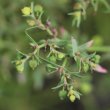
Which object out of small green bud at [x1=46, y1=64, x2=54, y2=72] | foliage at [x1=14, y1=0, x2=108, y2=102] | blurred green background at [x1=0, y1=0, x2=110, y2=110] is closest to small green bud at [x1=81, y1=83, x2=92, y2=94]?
blurred green background at [x1=0, y1=0, x2=110, y2=110]

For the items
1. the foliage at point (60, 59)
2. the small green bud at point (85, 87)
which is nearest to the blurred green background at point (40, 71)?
the small green bud at point (85, 87)

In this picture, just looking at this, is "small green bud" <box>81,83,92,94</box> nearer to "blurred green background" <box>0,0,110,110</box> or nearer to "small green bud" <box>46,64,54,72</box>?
"blurred green background" <box>0,0,110,110</box>

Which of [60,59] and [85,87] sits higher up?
[60,59]

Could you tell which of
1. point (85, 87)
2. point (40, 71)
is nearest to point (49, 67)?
point (40, 71)

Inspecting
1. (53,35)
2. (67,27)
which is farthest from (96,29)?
(53,35)

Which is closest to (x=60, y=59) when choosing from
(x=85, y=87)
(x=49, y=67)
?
(x=49, y=67)

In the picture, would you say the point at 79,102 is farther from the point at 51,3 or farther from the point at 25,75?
the point at 51,3

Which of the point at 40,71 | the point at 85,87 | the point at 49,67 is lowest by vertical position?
the point at 85,87

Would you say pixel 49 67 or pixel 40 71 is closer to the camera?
pixel 49 67

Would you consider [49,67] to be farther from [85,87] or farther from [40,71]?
[85,87]
